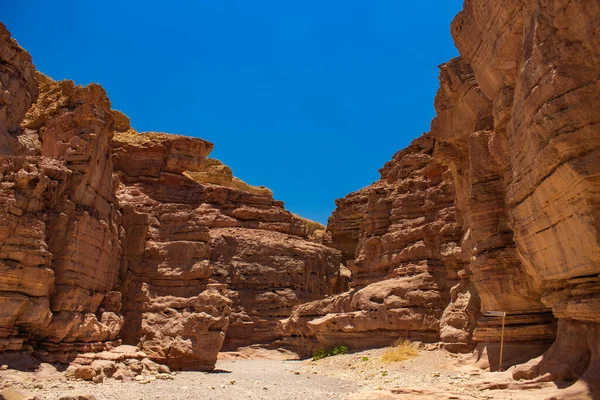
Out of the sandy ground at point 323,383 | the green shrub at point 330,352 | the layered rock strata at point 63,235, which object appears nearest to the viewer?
the sandy ground at point 323,383

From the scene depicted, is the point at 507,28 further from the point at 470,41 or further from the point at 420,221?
the point at 420,221

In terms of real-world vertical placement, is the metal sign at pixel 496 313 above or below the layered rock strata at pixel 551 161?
below

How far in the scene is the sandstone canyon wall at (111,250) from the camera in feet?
51.9

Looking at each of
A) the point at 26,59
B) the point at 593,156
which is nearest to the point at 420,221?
the point at 593,156

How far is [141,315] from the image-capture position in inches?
818

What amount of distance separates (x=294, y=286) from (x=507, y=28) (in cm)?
2320

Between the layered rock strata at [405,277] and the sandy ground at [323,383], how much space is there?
4.98ft

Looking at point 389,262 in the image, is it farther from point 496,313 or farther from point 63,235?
point 63,235

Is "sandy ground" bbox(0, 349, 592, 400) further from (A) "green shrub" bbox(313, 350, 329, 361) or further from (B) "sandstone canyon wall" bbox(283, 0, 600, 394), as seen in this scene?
(A) "green shrub" bbox(313, 350, 329, 361)

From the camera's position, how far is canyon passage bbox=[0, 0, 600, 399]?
1004 cm

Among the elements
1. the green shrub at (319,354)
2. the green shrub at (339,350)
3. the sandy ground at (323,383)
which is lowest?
the sandy ground at (323,383)

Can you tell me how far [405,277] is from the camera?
23219 mm

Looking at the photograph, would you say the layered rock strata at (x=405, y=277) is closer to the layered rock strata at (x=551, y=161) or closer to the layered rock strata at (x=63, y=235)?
the layered rock strata at (x=551, y=161)

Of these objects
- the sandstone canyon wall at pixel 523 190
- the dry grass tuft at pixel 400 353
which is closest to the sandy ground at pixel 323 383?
the dry grass tuft at pixel 400 353
